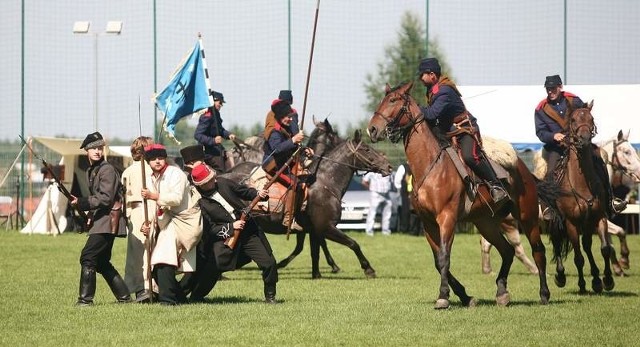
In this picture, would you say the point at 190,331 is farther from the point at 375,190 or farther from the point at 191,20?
the point at 191,20

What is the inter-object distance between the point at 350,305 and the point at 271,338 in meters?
3.14

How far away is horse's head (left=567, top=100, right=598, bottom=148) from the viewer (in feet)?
53.2

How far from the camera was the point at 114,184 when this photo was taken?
13992 mm

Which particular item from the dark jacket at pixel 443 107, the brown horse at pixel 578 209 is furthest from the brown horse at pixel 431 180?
the brown horse at pixel 578 209

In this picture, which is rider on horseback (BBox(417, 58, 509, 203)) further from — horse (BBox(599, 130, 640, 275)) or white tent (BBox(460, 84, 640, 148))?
white tent (BBox(460, 84, 640, 148))

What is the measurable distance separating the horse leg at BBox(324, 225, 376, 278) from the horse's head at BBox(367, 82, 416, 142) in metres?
5.53

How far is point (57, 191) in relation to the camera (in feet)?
103

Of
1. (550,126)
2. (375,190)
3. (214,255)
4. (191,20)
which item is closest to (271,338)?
(214,255)

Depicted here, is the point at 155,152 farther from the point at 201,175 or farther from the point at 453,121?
the point at 453,121

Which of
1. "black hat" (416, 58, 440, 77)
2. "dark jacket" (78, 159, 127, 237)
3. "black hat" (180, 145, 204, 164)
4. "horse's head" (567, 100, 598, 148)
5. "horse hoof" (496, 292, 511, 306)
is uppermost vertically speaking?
"black hat" (416, 58, 440, 77)

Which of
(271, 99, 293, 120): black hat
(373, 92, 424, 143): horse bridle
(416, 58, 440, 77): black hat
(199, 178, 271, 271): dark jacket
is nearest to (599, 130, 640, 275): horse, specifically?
(271, 99, 293, 120): black hat

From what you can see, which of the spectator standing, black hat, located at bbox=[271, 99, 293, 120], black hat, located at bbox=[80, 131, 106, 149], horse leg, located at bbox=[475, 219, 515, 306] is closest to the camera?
black hat, located at bbox=[80, 131, 106, 149]

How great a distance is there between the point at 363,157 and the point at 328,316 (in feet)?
24.7

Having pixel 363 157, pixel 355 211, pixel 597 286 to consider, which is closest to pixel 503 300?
pixel 597 286
